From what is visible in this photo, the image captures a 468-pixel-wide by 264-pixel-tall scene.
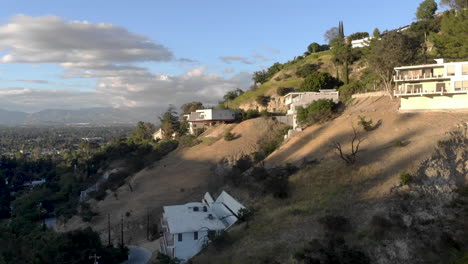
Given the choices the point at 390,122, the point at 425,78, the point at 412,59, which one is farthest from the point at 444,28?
the point at 390,122

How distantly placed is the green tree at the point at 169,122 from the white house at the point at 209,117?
28.1ft

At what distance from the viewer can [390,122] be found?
39344 mm

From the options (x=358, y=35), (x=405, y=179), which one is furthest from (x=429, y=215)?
(x=358, y=35)

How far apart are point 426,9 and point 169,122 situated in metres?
52.4

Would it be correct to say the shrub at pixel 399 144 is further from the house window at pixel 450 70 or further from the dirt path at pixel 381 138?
the house window at pixel 450 70

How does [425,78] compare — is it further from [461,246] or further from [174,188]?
[174,188]

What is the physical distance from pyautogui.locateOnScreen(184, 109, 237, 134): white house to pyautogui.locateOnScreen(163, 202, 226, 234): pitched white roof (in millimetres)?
30850

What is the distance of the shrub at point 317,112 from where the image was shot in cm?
4741

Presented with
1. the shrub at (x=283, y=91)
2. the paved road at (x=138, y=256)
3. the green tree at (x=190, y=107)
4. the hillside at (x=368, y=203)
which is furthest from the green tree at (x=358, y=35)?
the paved road at (x=138, y=256)

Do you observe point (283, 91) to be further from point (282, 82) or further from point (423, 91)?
point (423, 91)

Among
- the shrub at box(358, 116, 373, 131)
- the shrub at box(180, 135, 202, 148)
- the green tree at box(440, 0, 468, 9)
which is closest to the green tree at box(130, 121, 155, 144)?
the shrub at box(180, 135, 202, 148)

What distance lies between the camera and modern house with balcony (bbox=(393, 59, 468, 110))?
3759cm

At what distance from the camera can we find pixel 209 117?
65.6m

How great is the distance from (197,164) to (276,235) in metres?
26.9
